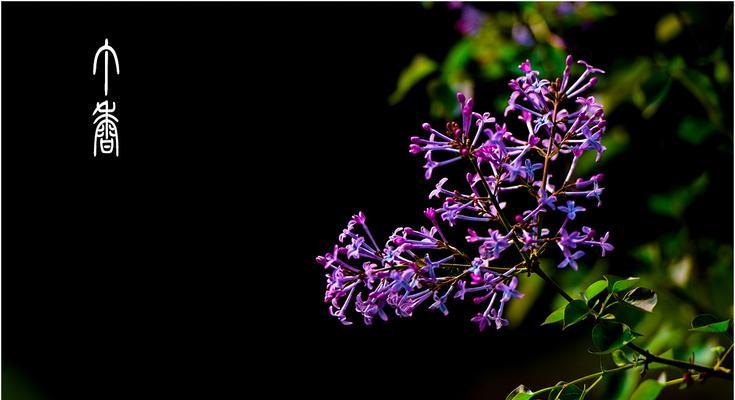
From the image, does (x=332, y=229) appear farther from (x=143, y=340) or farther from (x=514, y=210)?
(x=514, y=210)

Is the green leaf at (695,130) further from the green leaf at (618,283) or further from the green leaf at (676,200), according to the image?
the green leaf at (618,283)

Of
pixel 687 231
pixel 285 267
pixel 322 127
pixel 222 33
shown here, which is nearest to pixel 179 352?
pixel 285 267

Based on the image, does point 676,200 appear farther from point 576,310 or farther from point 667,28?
point 576,310

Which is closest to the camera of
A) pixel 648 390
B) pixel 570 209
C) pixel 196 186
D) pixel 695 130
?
pixel 570 209

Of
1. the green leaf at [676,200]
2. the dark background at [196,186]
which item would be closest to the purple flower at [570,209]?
the green leaf at [676,200]

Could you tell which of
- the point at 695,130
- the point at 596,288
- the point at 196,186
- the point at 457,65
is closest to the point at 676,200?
the point at 695,130
